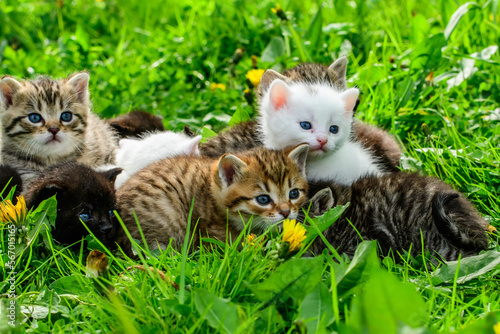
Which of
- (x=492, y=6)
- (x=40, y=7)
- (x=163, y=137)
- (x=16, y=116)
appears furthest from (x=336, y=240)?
(x=40, y=7)

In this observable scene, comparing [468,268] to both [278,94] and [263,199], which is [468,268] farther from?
[278,94]

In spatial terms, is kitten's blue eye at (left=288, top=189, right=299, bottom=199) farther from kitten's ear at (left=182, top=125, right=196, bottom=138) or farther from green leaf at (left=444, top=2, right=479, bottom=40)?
green leaf at (left=444, top=2, right=479, bottom=40)

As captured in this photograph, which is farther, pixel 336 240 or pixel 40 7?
pixel 40 7

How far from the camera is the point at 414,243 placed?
2785mm

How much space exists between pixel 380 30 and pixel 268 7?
1145 millimetres

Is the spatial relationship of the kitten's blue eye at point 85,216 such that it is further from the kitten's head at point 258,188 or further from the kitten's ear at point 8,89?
the kitten's ear at point 8,89

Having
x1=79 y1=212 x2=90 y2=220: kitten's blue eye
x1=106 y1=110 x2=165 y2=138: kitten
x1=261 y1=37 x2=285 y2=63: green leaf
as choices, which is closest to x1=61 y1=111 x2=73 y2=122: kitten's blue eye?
x1=106 y1=110 x2=165 y2=138: kitten

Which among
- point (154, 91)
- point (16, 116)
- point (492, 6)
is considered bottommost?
point (154, 91)

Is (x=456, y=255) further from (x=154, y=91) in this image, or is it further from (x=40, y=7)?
(x=40, y=7)

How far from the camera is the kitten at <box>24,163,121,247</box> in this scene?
2834 mm

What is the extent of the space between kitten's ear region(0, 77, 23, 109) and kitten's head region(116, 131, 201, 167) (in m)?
0.80

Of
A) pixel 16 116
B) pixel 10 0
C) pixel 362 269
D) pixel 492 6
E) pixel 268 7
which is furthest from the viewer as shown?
pixel 10 0

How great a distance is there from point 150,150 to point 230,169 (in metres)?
0.90

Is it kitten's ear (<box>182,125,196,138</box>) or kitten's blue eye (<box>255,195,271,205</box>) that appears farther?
kitten's ear (<box>182,125,196,138</box>)
